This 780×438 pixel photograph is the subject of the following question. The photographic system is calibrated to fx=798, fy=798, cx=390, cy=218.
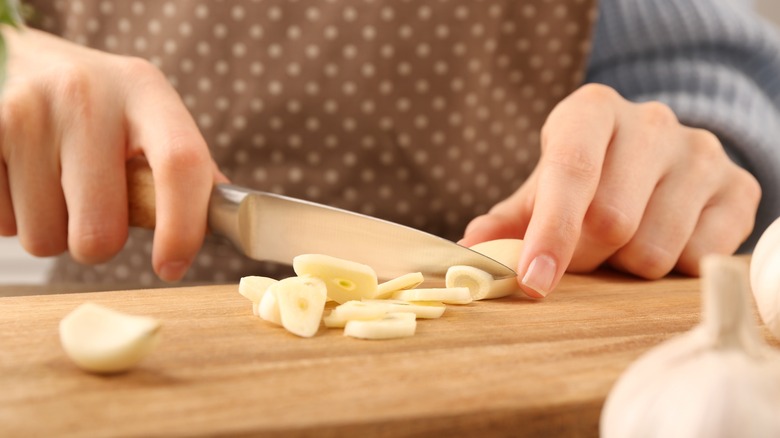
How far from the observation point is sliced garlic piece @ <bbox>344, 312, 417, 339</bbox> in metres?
0.66

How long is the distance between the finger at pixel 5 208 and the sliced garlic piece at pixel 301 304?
0.52 m

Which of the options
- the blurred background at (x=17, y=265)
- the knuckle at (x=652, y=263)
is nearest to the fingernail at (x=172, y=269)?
the knuckle at (x=652, y=263)

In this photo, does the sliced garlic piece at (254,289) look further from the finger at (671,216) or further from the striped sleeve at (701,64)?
the striped sleeve at (701,64)

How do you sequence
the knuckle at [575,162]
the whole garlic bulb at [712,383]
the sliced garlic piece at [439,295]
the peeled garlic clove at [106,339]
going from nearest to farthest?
1. the whole garlic bulb at [712,383]
2. the peeled garlic clove at [106,339]
3. the sliced garlic piece at [439,295]
4. the knuckle at [575,162]

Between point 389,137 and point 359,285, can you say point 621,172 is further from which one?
point 389,137

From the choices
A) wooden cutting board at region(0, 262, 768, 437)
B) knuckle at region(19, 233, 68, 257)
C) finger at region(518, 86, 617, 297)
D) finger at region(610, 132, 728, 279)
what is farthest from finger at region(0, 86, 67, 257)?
finger at region(610, 132, 728, 279)

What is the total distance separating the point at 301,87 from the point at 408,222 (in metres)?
0.31

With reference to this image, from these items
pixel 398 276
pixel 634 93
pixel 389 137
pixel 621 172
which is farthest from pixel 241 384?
pixel 634 93

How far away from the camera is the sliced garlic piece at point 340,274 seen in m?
0.75

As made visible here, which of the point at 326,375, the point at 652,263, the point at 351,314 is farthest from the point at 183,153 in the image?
the point at 652,263

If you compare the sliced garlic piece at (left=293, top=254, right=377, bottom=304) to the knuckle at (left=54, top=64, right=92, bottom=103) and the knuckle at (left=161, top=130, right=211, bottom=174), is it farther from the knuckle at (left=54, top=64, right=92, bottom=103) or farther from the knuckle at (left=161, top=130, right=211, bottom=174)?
the knuckle at (left=54, top=64, right=92, bottom=103)

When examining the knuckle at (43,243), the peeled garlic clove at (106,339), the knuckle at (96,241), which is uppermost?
the peeled garlic clove at (106,339)

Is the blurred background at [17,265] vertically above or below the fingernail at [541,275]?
below

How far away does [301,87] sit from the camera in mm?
1404
